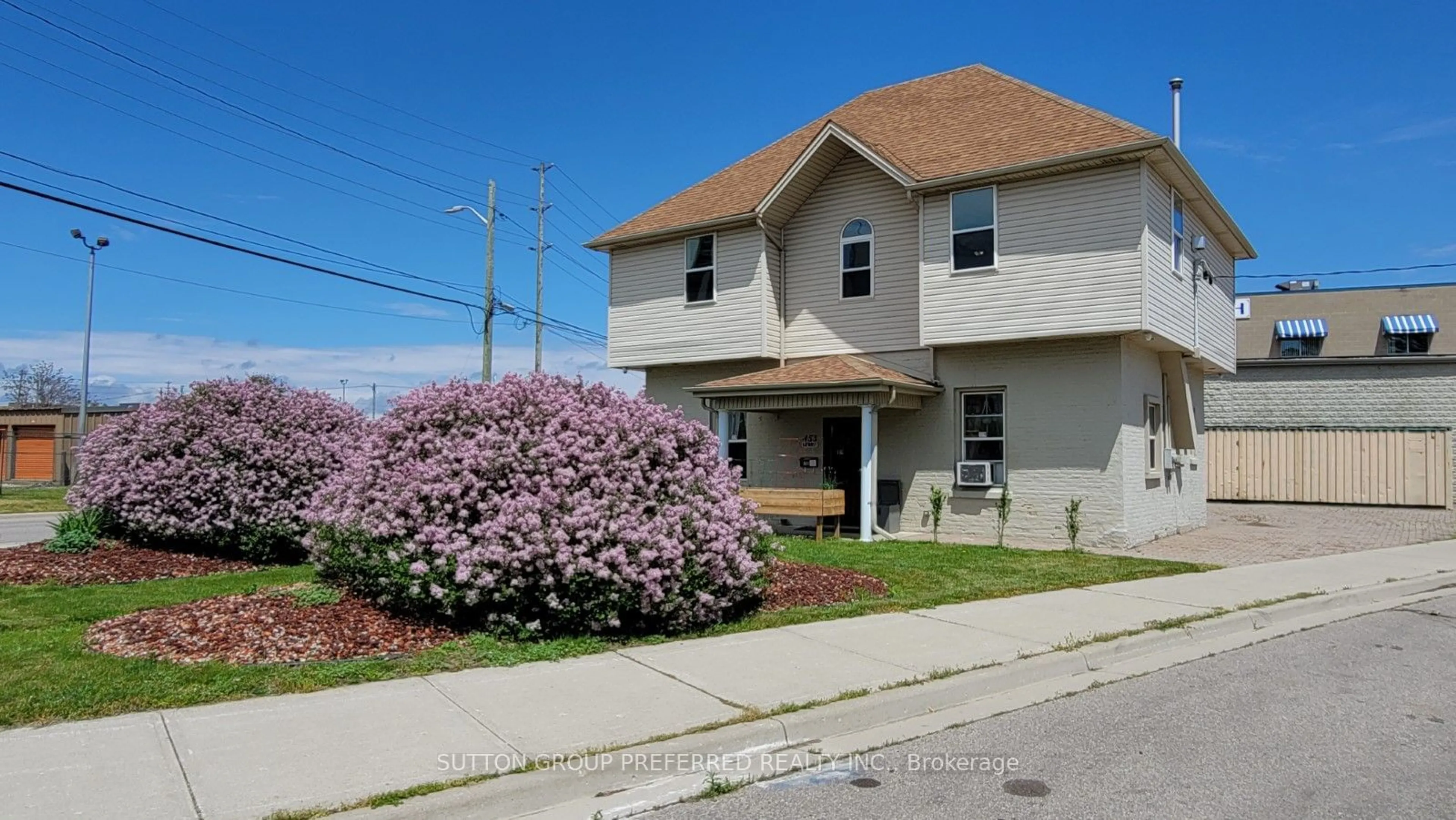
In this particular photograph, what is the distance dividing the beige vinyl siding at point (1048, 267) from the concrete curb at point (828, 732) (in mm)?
6405

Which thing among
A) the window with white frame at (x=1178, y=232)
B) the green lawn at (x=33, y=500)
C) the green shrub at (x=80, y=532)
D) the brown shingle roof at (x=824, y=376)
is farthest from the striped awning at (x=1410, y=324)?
the green lawn at (x=33, y=500)

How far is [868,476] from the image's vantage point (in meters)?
15.9

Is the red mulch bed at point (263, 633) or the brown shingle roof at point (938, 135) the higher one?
the brown shingle roof at point (938, 135)

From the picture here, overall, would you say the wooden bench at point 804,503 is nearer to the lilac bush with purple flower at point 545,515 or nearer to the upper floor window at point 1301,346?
the lilac bush with purple flower at point 545,515

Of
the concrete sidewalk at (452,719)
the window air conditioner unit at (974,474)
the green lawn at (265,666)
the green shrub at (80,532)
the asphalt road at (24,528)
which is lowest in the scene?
the asphalt road at (24,528)

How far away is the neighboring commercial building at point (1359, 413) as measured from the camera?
24.3m

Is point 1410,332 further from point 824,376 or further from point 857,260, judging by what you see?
point 824,376

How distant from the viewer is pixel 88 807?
4195mm

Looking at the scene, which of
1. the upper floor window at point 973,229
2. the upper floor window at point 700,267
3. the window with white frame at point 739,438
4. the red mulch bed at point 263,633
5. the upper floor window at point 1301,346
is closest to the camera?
the red mulch bed at point 263,633

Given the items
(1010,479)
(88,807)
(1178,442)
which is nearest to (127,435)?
(88,807)

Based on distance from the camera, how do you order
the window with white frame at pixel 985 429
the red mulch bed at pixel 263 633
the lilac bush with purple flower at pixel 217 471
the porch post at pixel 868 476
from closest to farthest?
the red mulch bed at pixel 263 633
the lilac bush with purple flower at pixel 217 471
the porch post at pixel 868 476
the window with white frame at pixel 985 429

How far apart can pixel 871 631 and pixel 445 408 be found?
4167 millimetres

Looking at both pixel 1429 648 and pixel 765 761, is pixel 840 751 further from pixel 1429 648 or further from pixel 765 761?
pixel 1429 648

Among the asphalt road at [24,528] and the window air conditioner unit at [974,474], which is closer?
the window air conditioner unit at [974,474]
